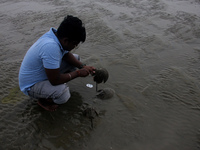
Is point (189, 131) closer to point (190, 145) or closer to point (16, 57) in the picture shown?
point (190, 145)

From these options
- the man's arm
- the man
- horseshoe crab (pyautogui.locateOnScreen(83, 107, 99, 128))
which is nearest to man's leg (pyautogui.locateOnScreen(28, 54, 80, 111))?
the man

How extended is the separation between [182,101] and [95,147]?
70.9 inches

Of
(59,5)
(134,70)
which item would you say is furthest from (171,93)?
(59,5)

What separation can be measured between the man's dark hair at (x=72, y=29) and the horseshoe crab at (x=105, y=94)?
48.4 inches

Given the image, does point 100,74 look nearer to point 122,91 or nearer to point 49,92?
point 122,91

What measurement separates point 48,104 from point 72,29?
136 centimetres

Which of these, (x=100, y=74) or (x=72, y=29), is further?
(x=100, y=74)

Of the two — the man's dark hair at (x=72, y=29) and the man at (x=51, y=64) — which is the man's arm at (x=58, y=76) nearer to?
the man at (x=51, y=64)

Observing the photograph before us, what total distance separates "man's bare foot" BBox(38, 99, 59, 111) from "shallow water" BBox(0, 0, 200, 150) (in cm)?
9

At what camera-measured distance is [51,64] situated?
2.34 meters

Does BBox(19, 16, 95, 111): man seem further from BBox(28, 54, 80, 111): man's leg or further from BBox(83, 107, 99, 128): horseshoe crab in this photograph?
BBox(83, 107, 99, 128): horseshoe crab

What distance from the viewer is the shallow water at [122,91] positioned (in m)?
2.46

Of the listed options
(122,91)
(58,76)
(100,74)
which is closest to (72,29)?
(58,76)

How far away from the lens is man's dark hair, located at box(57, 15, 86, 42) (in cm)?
229
